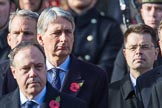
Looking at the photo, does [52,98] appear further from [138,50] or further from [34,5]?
[34,5]

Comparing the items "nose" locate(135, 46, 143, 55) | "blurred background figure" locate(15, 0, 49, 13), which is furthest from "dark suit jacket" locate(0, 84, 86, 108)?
"blurred background figure" locate(15, 0, 49, 13)

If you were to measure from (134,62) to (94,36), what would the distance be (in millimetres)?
1975

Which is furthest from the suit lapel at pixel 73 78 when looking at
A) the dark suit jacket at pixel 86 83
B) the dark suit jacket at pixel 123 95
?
the dark suit jacket at pixel 123 95

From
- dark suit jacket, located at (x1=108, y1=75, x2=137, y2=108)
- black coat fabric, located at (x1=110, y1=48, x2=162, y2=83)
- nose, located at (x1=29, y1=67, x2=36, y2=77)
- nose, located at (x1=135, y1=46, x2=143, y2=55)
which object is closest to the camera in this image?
nose, located at (x1=29, y1=67, x2=36, y2=77)

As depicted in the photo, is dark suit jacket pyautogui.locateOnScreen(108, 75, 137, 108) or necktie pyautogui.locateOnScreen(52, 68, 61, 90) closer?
necktie pyautogui.locateOnScreen(52, 68, 61, 90)

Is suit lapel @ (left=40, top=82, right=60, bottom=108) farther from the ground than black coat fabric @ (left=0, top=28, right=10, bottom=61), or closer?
closer

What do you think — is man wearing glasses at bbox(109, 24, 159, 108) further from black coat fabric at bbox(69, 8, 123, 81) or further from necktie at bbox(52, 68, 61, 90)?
black coat fabric at bbox(69, 8, 123, 81)

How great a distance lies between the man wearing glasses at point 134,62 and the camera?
8.72m

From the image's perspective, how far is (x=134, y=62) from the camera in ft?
28.8

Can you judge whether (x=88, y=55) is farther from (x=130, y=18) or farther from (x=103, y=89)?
(x=103, y=89)

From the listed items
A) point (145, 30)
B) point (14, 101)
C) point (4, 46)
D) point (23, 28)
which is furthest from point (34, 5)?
point (14, 101)

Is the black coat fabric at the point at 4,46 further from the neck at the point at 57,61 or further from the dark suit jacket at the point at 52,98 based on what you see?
the dark suit jacket at the point at 52,98

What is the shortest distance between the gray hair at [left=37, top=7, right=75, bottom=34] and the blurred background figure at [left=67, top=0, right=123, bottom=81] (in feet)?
6.42

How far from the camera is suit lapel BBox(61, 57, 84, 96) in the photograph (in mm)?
8289
